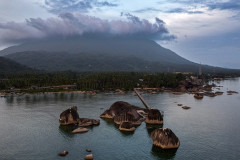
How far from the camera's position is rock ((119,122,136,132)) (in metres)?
38.0

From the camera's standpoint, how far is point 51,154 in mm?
29266

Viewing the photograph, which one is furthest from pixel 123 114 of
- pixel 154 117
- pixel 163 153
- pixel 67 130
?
pixel 163 153

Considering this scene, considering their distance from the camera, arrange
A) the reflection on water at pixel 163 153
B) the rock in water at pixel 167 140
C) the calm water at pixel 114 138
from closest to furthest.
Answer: the reflection on water at pixel 163 153
the calm water at pixel 114 138
the rock in water at pixel 167 140

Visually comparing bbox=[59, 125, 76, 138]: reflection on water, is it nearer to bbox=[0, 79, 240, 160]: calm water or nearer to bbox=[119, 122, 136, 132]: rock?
bbox=[0, 79, 240, 160]: calm water

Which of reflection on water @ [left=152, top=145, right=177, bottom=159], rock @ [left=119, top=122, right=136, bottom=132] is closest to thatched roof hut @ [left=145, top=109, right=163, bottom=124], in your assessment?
rock @ [left=119, top=122, right=136, bottom=132]

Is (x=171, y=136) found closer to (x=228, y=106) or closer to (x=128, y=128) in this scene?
(x=128, y=128)

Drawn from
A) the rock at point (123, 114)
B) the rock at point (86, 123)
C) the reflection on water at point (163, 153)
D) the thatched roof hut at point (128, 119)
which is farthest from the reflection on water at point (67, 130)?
the reflection on water at point (163, 153)

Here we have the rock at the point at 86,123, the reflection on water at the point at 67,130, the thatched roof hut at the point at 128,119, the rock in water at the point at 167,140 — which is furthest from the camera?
the thatched roof hut at the point at 128,119

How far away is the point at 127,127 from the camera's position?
125 ft

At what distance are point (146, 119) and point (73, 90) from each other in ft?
177

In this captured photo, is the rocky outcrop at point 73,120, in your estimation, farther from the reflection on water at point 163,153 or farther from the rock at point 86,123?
the reflection on water at point 163,153

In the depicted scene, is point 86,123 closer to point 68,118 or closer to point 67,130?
point 68,118

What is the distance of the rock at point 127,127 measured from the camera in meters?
38.0

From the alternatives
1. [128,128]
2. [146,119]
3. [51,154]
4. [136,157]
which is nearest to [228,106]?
[146,119]
